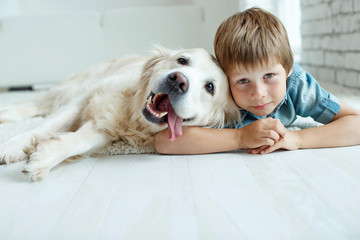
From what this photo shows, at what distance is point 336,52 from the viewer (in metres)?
3.12

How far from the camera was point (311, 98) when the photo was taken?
5.18ft

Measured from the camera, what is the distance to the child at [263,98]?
144 cm

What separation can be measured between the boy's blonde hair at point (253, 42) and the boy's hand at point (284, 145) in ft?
0.88

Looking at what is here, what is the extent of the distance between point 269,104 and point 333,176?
42 cm

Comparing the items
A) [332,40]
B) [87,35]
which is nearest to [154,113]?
[332,40]

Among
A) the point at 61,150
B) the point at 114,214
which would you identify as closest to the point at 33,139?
the point at 61,150

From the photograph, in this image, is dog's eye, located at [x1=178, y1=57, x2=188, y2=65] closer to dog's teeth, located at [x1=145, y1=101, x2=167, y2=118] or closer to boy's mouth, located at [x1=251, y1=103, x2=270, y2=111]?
dog's teeth, located at [x1=145, y1=101, x2=167, y2=118]

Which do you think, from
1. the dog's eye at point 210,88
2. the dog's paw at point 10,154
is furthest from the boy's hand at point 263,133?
the dog's paw at point 10,154

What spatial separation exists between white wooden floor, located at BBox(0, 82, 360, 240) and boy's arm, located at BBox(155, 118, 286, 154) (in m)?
0.05

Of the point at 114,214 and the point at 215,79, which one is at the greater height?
the point at 215,79

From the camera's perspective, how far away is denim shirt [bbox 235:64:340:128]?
1561mm

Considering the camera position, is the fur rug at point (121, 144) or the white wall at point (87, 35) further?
the white wall at point (87, 35)

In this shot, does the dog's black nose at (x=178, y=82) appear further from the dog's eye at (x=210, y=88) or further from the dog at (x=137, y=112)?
the dog's eye at (x=210, y=88)

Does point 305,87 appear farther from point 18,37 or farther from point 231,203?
point 18,37
